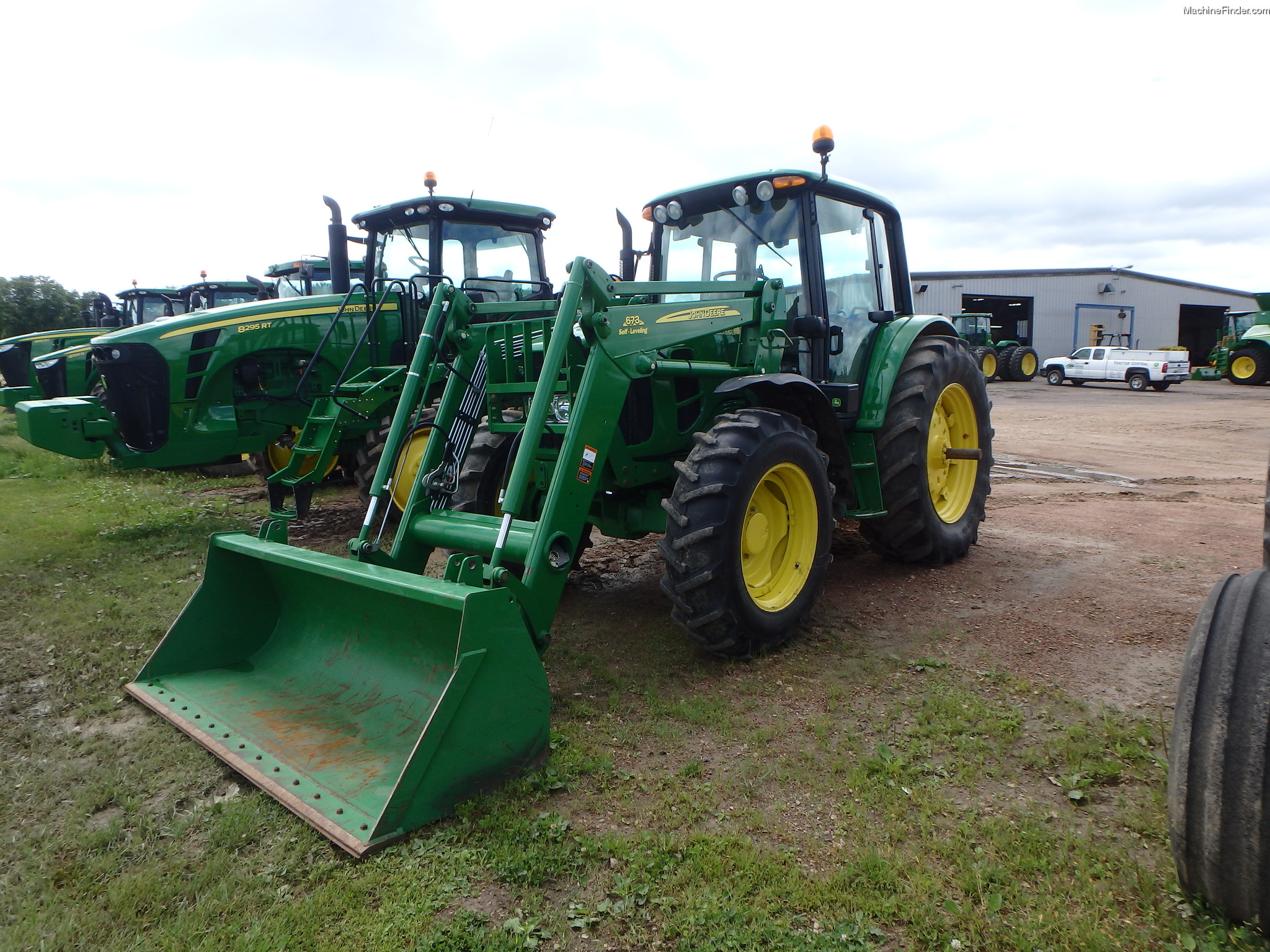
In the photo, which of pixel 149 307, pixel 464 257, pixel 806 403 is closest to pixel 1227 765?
pixel 806 403

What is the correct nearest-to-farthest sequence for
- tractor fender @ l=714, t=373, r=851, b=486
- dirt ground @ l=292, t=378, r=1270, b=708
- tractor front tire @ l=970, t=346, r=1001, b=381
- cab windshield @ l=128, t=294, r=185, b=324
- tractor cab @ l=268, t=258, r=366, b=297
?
dirt ground @ l=292, t=378, r=1270, b=708 → tractor fender @ l=714, t=373, r=851, b=486 → tractor cab @ l=268, t=258, r=366, b=297 → cab windshield @ l=128, t=294, r=185, b=324 → tractor front tire @ l=970, t=346, r=1001, b=381

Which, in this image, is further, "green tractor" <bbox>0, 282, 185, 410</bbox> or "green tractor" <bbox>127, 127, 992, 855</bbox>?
"green tractor" <bbox>0, 282, 185, 410</bbox>

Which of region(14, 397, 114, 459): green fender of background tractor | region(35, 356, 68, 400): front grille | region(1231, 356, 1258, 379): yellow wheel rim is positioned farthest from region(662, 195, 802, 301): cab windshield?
region(1231, 356, 1258, 379): yellow wheel rim

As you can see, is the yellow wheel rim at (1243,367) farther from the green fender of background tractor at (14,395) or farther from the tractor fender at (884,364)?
the green fender of background tractor at (14,395)

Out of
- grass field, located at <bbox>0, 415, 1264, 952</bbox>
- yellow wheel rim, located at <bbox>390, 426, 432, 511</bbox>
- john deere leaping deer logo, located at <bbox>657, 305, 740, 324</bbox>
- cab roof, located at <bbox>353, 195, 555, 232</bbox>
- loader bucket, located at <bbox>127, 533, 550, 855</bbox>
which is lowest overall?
grass field, located at <bbox>0, 415, 1264, 952</bbox>

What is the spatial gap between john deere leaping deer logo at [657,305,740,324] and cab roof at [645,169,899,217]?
919 millimetres

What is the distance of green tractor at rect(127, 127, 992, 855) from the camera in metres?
3.02

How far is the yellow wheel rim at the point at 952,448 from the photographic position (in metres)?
5.93

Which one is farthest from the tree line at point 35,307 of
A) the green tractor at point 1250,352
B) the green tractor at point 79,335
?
the green tractor at point 1250,352

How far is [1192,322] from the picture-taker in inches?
1813

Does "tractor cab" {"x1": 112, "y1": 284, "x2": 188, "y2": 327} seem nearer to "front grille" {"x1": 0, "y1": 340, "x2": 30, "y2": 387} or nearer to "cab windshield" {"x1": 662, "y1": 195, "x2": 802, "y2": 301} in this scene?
"front grille" {"x1": 0, "y1": 340, "x2": 30, "y2": 387}

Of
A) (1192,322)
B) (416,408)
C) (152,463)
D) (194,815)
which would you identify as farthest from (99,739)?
(1192,322)

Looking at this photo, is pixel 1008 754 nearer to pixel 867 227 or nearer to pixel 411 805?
pixel 411 805

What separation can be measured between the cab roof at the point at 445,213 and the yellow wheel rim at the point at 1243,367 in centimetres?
2807
